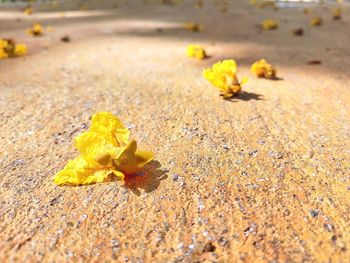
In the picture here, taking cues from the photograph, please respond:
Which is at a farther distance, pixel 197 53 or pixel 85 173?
pixel 197 53

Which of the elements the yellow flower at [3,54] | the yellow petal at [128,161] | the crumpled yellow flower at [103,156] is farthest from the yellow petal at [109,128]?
the yellow flower at [3,54]

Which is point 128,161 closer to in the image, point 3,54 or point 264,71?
point 264,71

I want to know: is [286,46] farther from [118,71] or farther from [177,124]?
[177,124]

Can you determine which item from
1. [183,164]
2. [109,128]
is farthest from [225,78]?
[109,128]

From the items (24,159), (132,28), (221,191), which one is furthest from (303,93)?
(132,28)

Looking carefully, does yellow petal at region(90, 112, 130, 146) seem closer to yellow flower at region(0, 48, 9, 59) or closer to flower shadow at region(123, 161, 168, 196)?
flower shadow at region(123, 161, 168, 196)

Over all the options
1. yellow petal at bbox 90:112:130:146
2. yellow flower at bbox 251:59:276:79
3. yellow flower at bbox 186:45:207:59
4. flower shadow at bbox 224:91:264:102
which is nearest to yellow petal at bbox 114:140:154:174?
yellow petal at bbox 90:112:130:146
